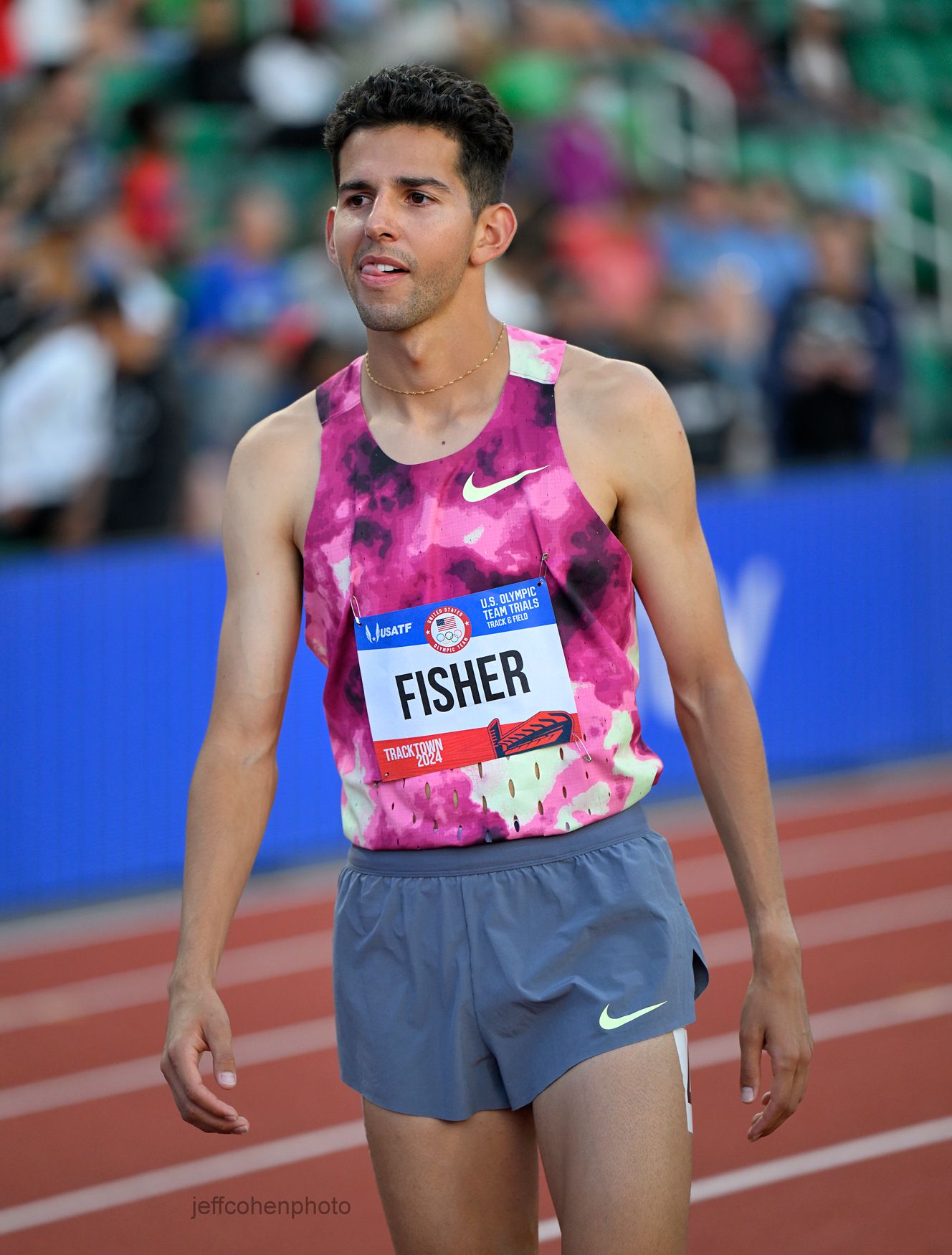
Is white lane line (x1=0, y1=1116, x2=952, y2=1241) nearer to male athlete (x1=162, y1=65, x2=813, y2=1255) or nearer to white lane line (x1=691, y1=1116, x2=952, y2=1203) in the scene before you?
white lane line (x1=691, y1=1116, x2=952, y2=1203)

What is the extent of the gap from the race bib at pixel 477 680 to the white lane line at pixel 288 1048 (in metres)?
2.93

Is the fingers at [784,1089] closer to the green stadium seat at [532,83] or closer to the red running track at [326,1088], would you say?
the red running track at [326,1088]

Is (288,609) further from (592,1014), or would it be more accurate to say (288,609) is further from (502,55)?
(502,55)

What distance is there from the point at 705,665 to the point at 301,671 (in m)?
4.71

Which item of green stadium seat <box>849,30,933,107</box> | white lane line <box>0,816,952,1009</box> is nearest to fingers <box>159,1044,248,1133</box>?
white lane line <box>0,816,952,1009</box>

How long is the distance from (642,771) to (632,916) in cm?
24

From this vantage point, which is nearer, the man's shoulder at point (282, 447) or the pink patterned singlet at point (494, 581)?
the pink patterned singlet at point (494, 581)

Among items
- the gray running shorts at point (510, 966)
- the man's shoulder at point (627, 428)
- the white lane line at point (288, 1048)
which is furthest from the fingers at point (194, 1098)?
the white lane line at point (288, 1048)

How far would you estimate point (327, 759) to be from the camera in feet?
24.6

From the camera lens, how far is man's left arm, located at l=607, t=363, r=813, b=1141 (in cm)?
263

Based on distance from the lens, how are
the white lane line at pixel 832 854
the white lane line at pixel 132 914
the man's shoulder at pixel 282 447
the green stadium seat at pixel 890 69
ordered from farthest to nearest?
the green stadium seat at pixel 890 69 → the white lane line at pixel 832 854 → the white lane line at pixel 132 914 → the man's shoulder at pixel 282 447

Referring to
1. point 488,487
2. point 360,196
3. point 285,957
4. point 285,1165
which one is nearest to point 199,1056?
point 488,487

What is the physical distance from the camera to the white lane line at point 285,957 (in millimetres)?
6074

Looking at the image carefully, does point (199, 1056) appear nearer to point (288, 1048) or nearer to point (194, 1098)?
point (194, 1098)
